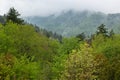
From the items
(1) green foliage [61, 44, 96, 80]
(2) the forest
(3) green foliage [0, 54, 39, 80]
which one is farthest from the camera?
(2) the forest

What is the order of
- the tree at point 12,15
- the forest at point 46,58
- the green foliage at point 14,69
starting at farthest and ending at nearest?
the tree at point 12,15, the forest at point 46,58, the green foliage at point 14,69

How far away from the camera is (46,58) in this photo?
287ft

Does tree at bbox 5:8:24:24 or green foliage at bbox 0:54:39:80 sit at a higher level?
tree at bbox 5:8:24:24

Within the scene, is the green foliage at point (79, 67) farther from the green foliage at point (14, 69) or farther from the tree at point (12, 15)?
the tree at point (12, 15)

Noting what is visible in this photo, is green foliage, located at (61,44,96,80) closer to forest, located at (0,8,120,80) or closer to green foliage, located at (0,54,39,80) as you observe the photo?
forest, located at (0,8,120,80)

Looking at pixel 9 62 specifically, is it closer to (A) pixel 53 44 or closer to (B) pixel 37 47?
(B) pixel 37 47

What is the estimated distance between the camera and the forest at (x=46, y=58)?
52.4 meters

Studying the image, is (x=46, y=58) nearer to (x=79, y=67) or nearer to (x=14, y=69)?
(x=14, y=69)

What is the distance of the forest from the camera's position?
5238 centimetres

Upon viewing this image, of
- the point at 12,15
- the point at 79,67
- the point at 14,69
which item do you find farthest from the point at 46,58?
the point at 79,67

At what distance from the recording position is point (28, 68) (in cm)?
5900

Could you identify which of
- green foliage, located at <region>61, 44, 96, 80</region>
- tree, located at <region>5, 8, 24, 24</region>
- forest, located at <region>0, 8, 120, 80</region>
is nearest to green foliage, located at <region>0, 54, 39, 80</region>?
forest, located at <region>0, 8, 120, 80</region>

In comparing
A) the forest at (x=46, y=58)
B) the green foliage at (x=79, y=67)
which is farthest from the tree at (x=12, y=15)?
the green foliage at (x=79, y=67)

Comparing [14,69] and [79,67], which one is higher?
[79,67]
